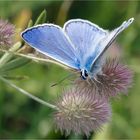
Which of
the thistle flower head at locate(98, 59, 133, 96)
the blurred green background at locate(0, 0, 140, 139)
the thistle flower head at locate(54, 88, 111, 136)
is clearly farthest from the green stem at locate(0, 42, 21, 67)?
the blurred green background at locate(0, 0, 140, 139)

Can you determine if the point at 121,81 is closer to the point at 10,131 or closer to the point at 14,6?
the point at 10,131

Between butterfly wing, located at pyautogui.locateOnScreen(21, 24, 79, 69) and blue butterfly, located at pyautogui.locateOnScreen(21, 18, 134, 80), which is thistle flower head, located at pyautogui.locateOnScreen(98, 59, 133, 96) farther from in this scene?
butterfly wing, located at pyautogui.locateOnScreen(21, 24, 79, 69)

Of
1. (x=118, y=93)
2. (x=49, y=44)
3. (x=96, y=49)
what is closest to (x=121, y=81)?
(x=118, y=93)

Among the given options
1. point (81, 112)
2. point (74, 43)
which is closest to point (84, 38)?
point (74, 43)

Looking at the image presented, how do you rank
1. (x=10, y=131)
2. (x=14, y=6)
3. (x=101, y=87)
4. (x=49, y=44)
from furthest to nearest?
(x=14, y=6)
(x=10, y=131)
(x=101, y=87)
(x=49, y=44)

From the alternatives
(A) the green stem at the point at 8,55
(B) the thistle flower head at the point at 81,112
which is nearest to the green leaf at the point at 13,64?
(A) the green stem at the point at 8,55

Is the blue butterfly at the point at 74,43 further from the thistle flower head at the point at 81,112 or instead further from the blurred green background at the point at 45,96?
the blurred green background at the point at 45,96
